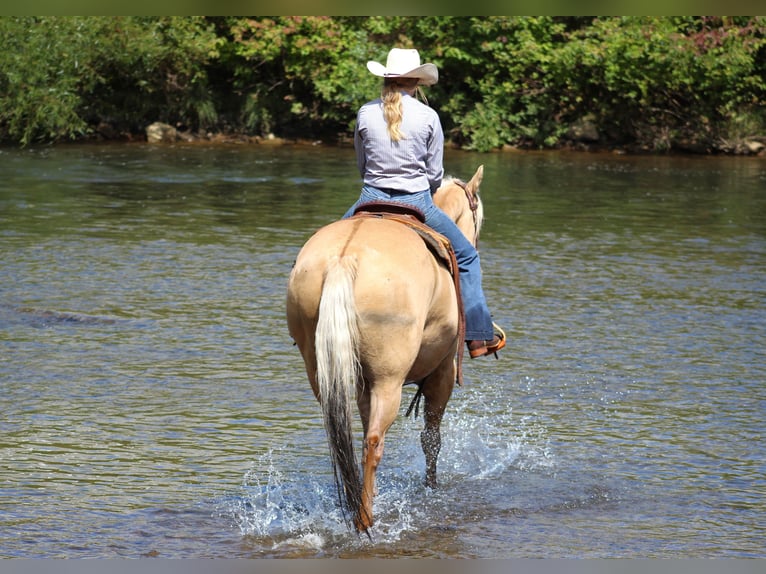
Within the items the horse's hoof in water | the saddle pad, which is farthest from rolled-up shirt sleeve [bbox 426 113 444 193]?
the horse's hoof in water

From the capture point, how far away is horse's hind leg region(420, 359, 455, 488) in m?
6.71

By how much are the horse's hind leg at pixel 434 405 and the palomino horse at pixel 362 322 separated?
2.11 ft

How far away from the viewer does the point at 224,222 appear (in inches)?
680

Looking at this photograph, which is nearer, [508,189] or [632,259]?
[632,259]

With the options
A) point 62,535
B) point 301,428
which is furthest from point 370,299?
point 301,428

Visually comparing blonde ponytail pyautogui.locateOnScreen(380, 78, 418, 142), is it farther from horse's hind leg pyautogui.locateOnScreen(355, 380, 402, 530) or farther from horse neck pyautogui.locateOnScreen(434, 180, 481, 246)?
horse's hind leg pyautogui.locateOnScreen(355, 380, 402, 530)

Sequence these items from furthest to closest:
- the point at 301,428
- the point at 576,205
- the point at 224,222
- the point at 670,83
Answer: the point at 670,83 < the point at 576,205 < the point at 224,222 < the point at 301,428

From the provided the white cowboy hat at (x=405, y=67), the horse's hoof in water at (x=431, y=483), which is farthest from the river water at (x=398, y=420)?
the white cowboy hat at (x=405, y=67)

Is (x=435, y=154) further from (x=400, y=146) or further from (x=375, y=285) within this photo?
(x=375, y=285)

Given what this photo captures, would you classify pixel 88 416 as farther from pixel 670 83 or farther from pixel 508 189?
pixel 670 83

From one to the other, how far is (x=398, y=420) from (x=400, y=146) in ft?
8.39

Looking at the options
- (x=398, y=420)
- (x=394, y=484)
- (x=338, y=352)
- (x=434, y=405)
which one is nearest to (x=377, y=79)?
(x=398, y=420)

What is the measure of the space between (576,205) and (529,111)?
453 inches

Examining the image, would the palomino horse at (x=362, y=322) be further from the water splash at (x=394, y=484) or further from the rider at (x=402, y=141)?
the rider at (x=402, y=141)
